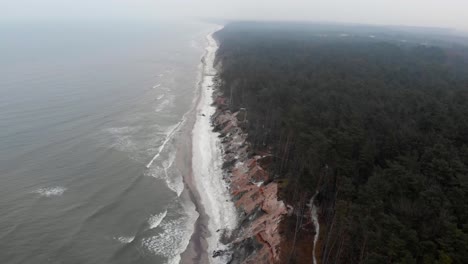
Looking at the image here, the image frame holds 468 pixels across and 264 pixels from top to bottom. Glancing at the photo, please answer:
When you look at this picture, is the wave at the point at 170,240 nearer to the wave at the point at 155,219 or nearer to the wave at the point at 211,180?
the wave at the point at 155,219

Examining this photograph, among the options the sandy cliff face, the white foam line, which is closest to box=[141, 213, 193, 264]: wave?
the sandy cliff face

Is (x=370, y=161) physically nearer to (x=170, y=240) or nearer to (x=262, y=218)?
(x=262, y=218)

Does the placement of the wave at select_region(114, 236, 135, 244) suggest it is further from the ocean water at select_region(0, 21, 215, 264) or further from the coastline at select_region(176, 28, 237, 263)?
the coastline at select_region(176, 28, 237, 263)

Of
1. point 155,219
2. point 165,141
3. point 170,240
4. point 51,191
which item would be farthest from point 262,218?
point 165,141

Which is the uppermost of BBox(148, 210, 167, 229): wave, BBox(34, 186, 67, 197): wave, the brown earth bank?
the brown earth bank

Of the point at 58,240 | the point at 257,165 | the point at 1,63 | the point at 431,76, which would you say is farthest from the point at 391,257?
the point at 1,63

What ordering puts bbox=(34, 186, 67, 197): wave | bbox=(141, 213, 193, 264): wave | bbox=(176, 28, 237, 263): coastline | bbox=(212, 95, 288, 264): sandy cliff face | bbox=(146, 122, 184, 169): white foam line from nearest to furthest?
bbox=(212, 95, 288, 264): sandy cliff face → bbox=(141, 213, 193, 264): wave → bbox=(176, 28, 237, 263): coastline → bbox=(34, 186, 67, 197): wave → bbox=(146, 122, 184, 169): white foam line

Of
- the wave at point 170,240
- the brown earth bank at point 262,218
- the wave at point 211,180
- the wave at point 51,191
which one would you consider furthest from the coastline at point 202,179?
the wave at point 51,191
